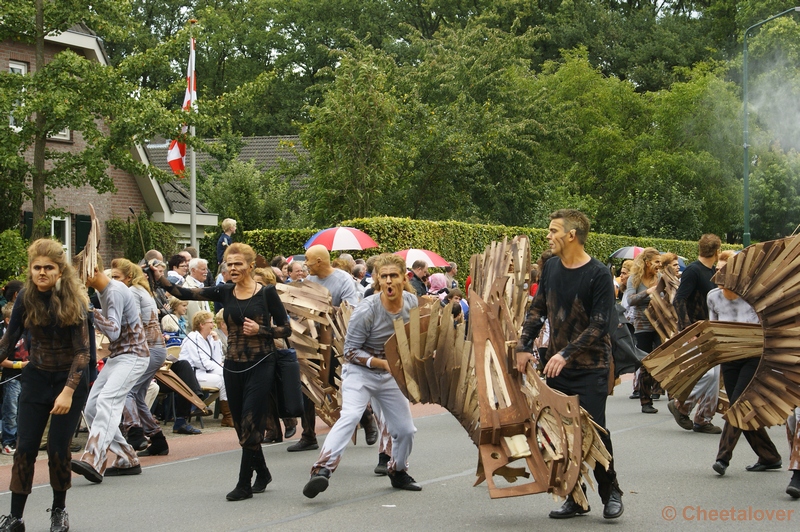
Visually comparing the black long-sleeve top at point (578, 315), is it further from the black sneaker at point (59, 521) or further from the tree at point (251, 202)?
the tree at point (251, 202)

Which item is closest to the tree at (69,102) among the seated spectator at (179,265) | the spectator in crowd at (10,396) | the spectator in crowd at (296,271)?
the seated spectator at (179,265)

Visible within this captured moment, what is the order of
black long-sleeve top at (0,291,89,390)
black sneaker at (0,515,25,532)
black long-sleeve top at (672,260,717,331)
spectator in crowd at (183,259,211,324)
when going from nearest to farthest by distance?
black sneaker at (0,515,25,532) → black long-sleeve top at (0,291,89,390) → black long-sleeve top at (672,260,717,331) → spectator in crowd at (183,259,211,324)

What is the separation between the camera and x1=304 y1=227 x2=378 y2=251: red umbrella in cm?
1869

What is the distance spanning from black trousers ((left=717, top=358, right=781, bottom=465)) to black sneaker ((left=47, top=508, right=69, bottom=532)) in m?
4.86

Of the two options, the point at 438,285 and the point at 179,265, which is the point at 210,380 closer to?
the point at 179,265

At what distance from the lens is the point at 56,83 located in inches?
700

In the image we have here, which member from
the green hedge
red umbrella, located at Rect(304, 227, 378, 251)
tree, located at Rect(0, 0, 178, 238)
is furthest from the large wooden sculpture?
the green hedge

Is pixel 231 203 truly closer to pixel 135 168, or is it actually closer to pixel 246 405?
pixel 135 168

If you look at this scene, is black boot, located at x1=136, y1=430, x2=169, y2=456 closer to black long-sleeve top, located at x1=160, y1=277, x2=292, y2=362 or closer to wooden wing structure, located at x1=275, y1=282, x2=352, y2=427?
wooden wing structure, located at x1=275, y1=282, x2=352, y2=427

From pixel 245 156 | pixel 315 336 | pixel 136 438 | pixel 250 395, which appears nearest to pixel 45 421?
pixel 250 395

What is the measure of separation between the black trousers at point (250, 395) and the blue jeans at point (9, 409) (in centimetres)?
390

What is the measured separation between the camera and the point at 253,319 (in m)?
8.30

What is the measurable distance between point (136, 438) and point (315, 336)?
1.96 metres

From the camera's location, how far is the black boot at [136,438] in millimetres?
10594
